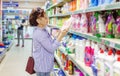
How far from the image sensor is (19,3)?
17859 millimetres

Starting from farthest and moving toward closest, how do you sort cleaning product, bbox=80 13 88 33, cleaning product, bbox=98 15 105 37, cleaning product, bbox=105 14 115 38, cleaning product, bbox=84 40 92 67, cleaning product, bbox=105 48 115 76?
cleaning product, bbox=80 13 88 33
cleaning product, bbox=84 40 92 67
cleaning product, bbox=98 15 105 37
cleaning product, bbox=105 14 115 38
cleaning product, bbox=105 48 115 76

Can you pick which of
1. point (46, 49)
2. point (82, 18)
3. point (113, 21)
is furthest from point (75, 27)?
point (113, 21)

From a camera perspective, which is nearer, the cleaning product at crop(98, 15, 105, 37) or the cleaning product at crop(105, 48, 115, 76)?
the cleaning product at crop(105, 48, 115, 76)

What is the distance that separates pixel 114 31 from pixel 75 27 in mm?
1424

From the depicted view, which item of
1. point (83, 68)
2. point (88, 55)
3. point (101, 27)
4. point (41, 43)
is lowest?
point (83, 68)

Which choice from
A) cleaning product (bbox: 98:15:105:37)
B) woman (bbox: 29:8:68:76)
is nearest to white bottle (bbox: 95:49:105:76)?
cleaning product (bbox: 98:15:105:37)

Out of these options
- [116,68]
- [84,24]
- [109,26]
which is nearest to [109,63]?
[116,68]

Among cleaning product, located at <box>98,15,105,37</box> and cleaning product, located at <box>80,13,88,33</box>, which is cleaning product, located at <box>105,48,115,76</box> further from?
cleaning product, located at <box>80,13,88,33</box>

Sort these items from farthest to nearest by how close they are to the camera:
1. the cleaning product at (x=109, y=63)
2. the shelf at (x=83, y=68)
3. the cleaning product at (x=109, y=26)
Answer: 1. the shelf at (x=83, y=68)
2. the cleaning product at (x=109, y=26)
3. the cleaning product at (x=109, y=63)

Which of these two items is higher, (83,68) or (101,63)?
(101,63)

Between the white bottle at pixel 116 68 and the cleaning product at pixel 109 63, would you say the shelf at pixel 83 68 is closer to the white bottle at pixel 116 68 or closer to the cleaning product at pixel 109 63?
the cleaning product at pixel 109 63

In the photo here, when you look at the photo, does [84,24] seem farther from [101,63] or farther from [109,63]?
[109,63]

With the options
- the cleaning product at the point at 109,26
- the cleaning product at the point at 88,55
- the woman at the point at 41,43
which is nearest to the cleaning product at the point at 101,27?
the cleaning product at the point at 109,26

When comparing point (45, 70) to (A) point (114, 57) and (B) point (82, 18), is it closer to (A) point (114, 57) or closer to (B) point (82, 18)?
(B) point (82, 18)
